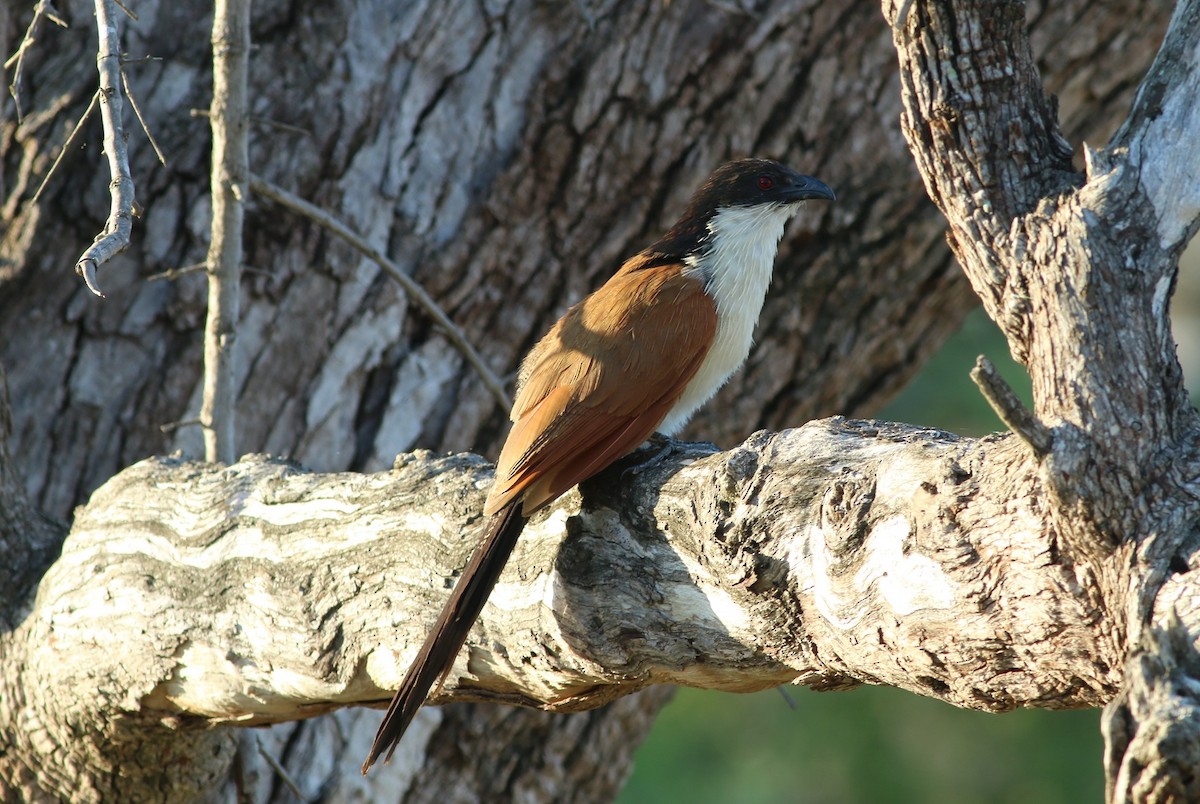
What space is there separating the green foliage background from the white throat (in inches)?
172

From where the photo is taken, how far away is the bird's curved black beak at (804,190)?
13.1ft

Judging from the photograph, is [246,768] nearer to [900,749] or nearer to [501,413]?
[501,413]

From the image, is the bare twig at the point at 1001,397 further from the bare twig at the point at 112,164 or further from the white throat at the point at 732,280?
the white throat at the point at 732,280

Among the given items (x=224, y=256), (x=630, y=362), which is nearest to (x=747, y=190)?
(x=630, y=362)

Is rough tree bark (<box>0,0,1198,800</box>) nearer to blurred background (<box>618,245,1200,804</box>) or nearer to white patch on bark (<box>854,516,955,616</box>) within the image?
white patch on bark (<box>854,516,955,616</box>)

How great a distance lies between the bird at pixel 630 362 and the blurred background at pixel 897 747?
173 inches

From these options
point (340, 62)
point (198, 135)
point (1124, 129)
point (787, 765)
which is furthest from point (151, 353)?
point (787, 765)

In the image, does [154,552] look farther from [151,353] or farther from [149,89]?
[149,89]

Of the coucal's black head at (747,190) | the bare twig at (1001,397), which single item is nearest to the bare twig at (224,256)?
the coucal's black head at (747,190)

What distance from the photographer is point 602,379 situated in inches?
118

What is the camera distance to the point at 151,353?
12.9 feet

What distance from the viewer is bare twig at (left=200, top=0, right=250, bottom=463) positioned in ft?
10.8

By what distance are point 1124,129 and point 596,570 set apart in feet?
4.01

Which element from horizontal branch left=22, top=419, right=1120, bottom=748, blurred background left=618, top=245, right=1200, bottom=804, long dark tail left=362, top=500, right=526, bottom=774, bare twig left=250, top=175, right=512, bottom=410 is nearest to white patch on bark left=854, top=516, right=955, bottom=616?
horizontal branch left=22, top=419, right=1120, bottom=748
